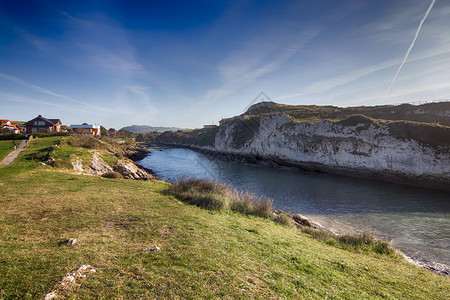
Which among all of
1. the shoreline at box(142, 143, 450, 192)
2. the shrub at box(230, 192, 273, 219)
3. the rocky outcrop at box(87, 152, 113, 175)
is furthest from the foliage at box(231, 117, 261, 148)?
the shrub at box(230, 192, 273, 219)

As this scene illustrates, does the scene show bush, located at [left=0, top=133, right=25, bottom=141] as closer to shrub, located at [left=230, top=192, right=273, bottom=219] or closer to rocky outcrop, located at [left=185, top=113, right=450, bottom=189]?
shrub, located at [left=230, top=192, right=273, bottom=219]

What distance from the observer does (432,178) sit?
2984 cm

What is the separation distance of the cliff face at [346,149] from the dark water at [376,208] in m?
4.04

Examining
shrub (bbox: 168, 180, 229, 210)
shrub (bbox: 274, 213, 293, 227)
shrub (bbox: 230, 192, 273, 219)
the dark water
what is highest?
shrub (bbox: 168, 180, 229, 210)

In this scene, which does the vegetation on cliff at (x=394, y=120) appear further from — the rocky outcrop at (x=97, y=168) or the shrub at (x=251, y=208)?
the rocky outcrop at (x=97, y=168)

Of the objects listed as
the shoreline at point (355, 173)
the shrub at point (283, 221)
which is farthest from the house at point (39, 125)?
the shrub at point (283, 221)

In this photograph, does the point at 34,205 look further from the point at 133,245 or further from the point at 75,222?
the point at 133,245

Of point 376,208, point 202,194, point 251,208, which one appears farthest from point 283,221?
point 376,208

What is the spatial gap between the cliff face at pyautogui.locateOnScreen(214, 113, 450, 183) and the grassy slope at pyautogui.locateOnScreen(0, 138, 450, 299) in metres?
31.2

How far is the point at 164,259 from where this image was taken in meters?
5.52

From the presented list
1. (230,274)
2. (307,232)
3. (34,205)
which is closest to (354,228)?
(307,232)

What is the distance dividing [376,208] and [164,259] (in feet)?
80.0

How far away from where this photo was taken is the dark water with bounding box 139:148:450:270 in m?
14.0

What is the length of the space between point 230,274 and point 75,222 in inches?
268
